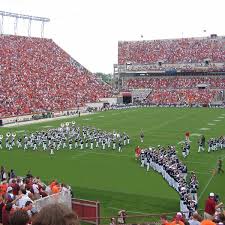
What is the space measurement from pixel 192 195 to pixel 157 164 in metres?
4.57

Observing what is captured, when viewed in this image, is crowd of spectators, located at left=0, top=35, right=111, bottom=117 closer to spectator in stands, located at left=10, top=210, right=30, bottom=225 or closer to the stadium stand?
the stadium stand

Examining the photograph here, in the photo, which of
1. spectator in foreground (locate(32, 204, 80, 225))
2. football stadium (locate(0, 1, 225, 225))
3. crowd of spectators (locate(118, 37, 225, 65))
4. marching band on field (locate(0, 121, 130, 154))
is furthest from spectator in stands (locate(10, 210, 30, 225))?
crowd of spectators (locate(118, 37, 225, 65))

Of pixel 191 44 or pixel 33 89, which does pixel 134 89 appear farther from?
pixel 33 89

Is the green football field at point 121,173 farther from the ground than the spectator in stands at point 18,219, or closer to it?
closer to it

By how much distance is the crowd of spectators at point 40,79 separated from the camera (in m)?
39.5

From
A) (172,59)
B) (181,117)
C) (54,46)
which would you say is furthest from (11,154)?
(172,59)

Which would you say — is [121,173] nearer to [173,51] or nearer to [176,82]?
[176,82]

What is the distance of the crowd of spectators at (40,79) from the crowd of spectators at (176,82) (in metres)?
7.10

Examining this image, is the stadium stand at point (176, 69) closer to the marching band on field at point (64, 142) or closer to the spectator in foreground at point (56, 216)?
the marching band on field at point (64, 142)

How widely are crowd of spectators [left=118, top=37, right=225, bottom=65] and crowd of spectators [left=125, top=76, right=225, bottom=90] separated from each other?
2783 millimetres

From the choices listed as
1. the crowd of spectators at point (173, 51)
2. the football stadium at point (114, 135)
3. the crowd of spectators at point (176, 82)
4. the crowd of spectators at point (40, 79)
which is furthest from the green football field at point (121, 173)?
the crowd of spectators at point (173, 51)

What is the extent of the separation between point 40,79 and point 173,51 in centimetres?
2602

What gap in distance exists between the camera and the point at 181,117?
38125mm

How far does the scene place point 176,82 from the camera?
6022cm
